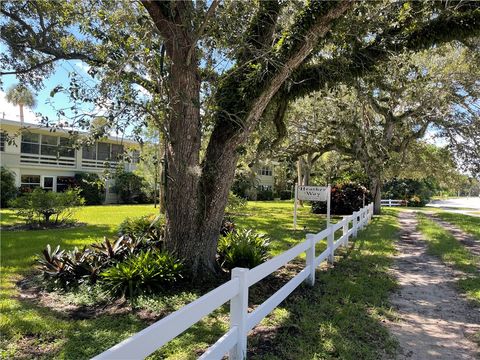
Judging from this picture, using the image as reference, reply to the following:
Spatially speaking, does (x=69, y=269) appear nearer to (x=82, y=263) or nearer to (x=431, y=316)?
(x=82, y=263)

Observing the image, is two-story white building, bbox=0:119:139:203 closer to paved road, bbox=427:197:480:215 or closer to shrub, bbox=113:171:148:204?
shrub, bbox=113:171:148:204

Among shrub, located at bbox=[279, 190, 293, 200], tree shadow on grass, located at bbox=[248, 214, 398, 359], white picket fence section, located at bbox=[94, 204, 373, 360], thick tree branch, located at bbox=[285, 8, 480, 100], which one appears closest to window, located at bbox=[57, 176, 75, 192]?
thick tree branch, located at bbox=[285, 8, 480, 100]

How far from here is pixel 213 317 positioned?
5516mm

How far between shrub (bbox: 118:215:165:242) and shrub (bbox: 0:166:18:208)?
17914 mm

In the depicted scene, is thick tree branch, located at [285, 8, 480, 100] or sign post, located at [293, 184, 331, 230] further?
sign post, located at [293, 184, 331, 230]

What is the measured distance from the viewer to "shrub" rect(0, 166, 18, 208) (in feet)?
78.3

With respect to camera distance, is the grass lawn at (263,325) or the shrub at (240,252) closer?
the grass lawn at (263,325)

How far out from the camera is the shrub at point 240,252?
25.3ft

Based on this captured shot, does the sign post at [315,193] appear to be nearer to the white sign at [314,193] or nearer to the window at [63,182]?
the white sign at [314,193]

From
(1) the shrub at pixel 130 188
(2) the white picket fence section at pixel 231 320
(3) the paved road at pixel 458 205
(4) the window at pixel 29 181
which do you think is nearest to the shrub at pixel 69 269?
(2) the white picket fence section at pixel 231 320

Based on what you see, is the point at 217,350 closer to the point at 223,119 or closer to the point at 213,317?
the point at 213,317

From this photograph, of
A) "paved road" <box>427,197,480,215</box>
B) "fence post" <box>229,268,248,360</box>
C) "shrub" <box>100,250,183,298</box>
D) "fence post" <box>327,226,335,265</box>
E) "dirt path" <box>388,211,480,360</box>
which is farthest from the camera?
"paved road" <box>427,197,480,215</box>

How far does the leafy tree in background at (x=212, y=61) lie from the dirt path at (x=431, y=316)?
3448 mm

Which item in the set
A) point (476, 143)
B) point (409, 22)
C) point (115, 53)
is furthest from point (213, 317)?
point (476, 143)
